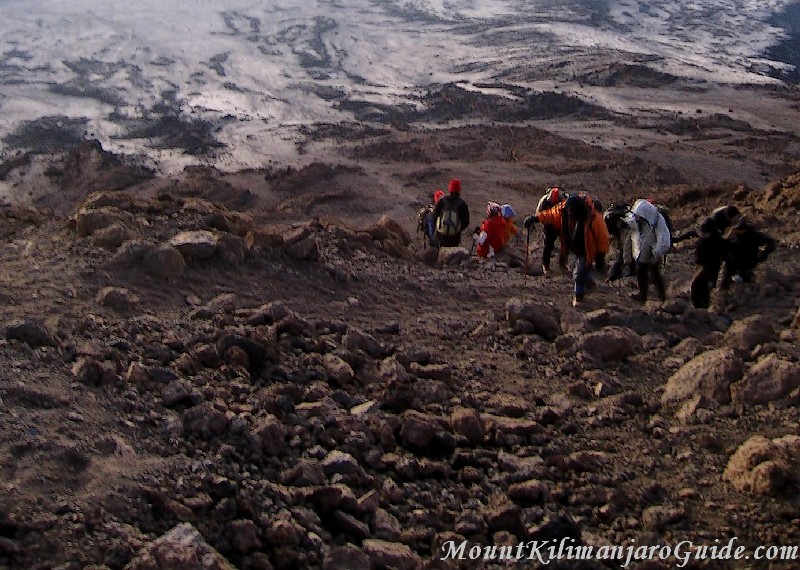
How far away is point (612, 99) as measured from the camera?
22.7 metres

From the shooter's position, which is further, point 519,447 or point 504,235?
point 504,235

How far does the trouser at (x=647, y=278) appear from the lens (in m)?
5.71

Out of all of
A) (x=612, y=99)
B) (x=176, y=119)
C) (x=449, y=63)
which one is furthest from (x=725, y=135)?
(x=176, y=119)

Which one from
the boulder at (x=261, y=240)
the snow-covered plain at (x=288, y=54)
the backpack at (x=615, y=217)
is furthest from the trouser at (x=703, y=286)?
the snow-covered plain at (x=288, y=54)

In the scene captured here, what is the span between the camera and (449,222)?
7398 mm

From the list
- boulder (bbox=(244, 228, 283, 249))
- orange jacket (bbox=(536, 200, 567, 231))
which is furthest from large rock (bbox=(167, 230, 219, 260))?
orange jacket (bbox=(536, 200, 567, 231))

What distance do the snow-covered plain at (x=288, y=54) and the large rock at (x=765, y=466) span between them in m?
14.8

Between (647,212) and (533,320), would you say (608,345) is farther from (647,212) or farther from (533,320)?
(647,212)

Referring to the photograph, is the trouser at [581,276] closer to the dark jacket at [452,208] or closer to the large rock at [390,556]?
the dark jacket at [452,208]

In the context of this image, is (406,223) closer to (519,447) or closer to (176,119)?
(519,447)

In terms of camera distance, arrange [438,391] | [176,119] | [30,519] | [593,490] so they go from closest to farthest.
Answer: [30,519] → [593,490] → [438,391] → [176,119]

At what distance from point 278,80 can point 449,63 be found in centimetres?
708

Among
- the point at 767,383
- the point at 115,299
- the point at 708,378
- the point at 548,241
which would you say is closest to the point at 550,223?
the point at 548,241

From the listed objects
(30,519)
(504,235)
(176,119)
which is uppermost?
(30,519)
